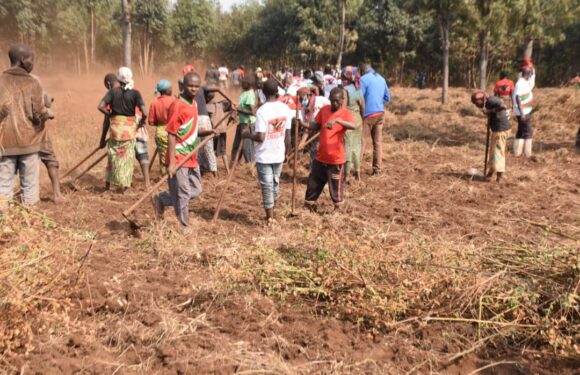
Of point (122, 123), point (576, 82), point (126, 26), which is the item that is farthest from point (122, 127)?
point (576, 82)

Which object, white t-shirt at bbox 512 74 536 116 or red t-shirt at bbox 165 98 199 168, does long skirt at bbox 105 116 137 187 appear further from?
white t-shirt at bbox 512 74 536 116

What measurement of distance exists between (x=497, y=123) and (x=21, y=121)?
20.9ft

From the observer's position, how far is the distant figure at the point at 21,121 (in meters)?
4.80

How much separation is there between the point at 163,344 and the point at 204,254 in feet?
4.50

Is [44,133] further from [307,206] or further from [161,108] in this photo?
[307,206]

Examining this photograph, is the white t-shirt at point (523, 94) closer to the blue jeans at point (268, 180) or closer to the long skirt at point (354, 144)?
the long skirt at point (354, 144)

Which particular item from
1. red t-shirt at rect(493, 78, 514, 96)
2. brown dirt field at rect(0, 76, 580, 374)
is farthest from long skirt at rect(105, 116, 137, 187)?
red t-shirt at rect(493, 78, 514, 96)

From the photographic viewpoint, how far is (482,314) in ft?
10.9

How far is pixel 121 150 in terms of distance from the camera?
255 inches

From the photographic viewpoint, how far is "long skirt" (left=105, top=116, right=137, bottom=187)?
6.34m

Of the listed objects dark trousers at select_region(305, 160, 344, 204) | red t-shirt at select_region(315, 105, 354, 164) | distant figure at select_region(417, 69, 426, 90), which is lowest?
dark trousers at select_region(305, 160, 344, 204)

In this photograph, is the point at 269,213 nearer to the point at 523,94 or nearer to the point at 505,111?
the point at 505,111

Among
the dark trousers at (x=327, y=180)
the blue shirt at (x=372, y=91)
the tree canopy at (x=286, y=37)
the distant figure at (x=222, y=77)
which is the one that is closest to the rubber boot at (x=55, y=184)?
the dark trousers at (x=327, y=180)

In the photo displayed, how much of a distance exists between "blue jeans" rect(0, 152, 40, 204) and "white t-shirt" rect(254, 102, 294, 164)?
2.39 metres
